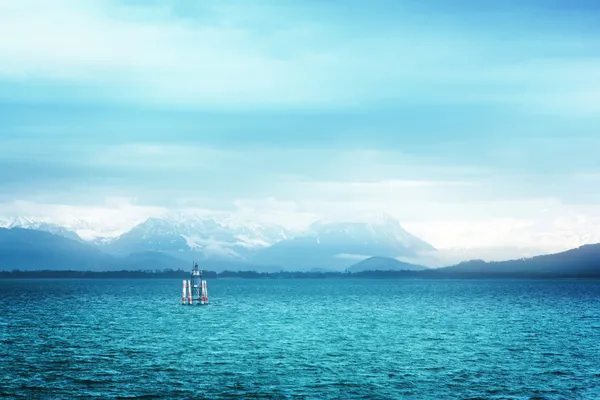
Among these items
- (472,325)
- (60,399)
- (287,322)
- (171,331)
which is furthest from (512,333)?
(60,399)

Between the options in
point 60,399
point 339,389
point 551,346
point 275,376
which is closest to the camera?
point 60,399

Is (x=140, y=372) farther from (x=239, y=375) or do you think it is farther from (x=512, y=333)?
(x=512, y=333)

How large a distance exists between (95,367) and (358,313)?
8188 cm

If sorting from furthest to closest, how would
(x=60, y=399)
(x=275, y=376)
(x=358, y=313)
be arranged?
(x=358, y=313) < (x=275, y=376) < (x=60, y=399)

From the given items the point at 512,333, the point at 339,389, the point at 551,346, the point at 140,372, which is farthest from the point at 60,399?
the point at 512,333

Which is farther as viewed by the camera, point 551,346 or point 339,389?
point 551,346

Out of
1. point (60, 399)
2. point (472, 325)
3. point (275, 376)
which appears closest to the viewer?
point (60, 399)

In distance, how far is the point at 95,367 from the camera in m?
61.5

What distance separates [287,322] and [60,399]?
6669 centimetres

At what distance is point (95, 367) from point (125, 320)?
2075 inches

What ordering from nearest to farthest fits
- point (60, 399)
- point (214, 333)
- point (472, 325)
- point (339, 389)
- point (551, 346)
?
point (60, 399) < point (339, 389) < point (551, 346) < point (214, 333) < point (472, 325)

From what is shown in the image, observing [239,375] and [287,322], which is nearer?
[239,375]

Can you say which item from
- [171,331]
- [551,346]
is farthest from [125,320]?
[551,346]

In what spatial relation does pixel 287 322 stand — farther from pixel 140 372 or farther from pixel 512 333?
pixel 140 372
